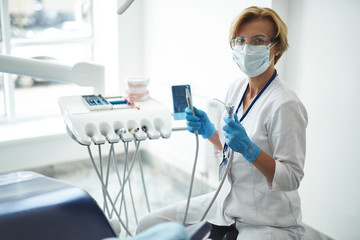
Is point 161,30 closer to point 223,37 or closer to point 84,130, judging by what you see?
point 223,37

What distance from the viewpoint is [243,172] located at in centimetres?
148

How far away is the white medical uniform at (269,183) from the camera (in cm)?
136

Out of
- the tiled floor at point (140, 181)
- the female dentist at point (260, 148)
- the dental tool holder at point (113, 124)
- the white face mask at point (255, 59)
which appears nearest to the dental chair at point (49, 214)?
the dental tool holder at point (113, 124)

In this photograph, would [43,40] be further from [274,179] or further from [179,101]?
[274,179]

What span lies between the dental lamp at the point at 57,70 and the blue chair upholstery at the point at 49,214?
0.40 meters

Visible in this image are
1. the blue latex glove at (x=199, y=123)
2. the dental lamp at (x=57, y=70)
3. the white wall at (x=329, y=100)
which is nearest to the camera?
the dental lamp at (x=57, y=70)

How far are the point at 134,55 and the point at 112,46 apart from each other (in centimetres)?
18

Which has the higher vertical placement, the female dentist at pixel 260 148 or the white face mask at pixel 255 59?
the white face mask at pixel 255 59

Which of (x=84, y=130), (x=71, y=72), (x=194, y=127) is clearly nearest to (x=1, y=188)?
(x=84, y=130)

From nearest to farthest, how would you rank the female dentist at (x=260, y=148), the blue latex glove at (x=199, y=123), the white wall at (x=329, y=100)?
the female dentist at (x=260, y=148)
the blue latex glove at (x=199, y=123)
the white wall at (x=329, y=100)

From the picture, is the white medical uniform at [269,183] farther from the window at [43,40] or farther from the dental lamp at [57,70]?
the window at [43,40]

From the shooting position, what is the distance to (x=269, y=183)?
1.39 m

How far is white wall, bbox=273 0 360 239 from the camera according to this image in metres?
1.95

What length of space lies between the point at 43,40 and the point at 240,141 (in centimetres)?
238
